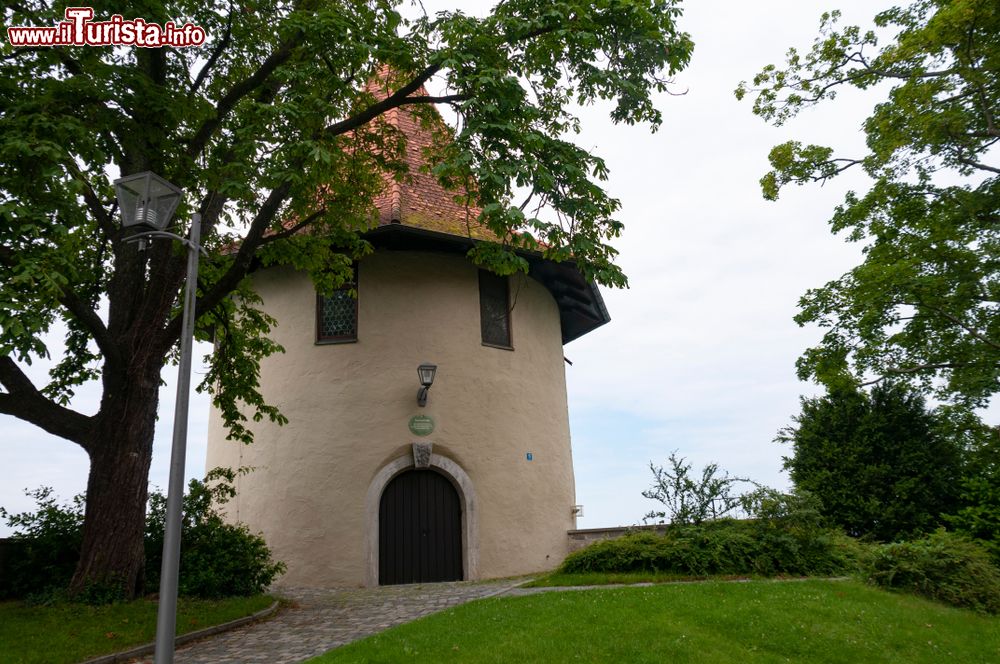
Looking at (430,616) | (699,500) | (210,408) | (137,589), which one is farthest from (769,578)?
(210,408)

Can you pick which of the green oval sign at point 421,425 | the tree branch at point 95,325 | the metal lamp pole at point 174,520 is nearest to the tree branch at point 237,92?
the tree branch at point 95,325

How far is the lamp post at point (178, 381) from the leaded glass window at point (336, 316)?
819 cm

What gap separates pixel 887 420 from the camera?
1483 centimetres

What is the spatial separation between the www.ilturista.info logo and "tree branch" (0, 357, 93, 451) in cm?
416

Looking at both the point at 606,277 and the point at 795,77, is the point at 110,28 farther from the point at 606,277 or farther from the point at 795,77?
the point at 795,77

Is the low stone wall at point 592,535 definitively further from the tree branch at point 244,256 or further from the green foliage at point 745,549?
the tree branch at point 244,256

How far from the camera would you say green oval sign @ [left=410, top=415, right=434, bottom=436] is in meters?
14.4

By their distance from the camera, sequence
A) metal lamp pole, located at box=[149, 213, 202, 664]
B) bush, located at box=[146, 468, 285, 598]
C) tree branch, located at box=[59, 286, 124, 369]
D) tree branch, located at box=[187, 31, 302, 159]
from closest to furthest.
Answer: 1. metal lamp pole, located at box=[149, 213, 202, 664]
2. tree branch, located at box=[59, 286, 124, 369]
3. tree branch, located at box=[187, 31, 302, 159]
4. bush, located at box=[146, 468, 285, 598]

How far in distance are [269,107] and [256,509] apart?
28.9 feet

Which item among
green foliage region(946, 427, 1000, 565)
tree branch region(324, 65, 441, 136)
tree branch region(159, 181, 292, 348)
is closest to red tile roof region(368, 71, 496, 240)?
tree branch region(324, 65, 441, 136)

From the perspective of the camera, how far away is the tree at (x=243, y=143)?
853cm

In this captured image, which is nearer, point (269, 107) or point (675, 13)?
point (269, 107)

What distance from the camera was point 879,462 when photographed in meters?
14.7

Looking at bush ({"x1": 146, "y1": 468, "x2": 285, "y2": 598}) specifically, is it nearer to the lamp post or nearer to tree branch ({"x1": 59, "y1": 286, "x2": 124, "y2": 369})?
tree branch ({"x1": 59, "y1": 286, "x2": 124, "y2": 369})
